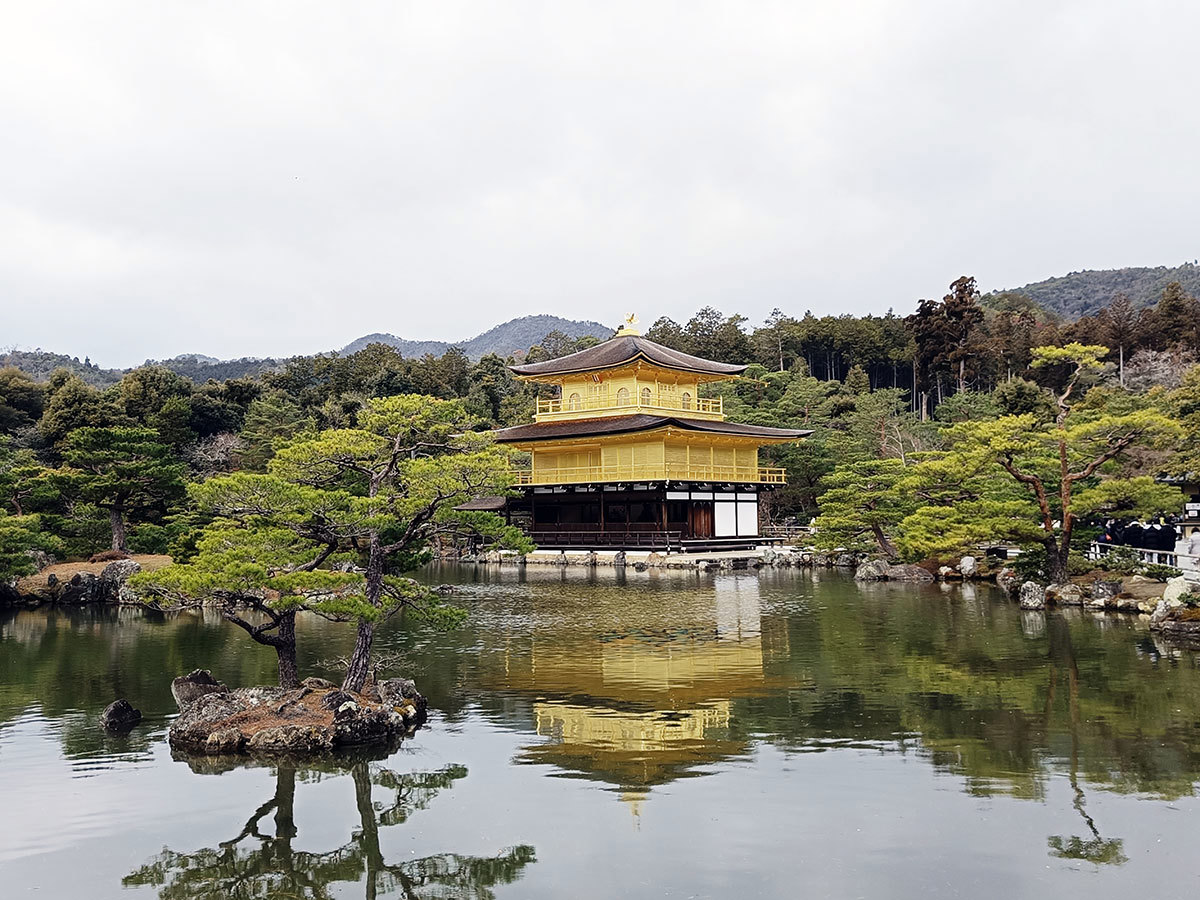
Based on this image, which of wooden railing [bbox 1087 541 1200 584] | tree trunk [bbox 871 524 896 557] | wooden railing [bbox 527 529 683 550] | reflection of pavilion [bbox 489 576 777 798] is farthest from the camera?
wooden railing [bbox 527 529 683 550]

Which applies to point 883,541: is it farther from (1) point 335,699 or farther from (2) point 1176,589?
(1) point 335,699

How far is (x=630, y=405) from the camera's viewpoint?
39562 millimetres

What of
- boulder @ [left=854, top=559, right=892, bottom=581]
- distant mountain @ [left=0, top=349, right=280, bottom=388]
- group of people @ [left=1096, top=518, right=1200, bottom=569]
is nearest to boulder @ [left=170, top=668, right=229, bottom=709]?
group of people @ [left=1096, top=518, right=1200, bottom=569]

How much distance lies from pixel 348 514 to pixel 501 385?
49.9 metres

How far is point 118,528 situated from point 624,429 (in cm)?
1709

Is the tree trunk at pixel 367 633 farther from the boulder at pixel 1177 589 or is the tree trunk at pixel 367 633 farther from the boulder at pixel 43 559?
the boulder at pixel 43 559

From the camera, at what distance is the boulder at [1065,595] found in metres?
20.5

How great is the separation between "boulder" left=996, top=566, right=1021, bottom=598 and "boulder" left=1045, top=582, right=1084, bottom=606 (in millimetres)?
1356

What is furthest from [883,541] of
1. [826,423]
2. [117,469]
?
[117,469]

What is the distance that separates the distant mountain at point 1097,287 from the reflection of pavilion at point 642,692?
99058 millimetres

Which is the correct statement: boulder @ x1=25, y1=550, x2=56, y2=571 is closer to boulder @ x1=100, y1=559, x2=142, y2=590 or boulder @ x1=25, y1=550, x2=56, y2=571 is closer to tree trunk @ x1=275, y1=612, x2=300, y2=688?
boulder @ x1=100, y1=559, x2=142, y2=590

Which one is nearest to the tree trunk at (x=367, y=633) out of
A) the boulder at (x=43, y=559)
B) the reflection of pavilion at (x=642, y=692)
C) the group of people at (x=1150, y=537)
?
the reflection of pavilion at (x=642, y=692)

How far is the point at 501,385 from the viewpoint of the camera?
200 feet

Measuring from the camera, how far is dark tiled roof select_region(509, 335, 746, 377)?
38.8 m
